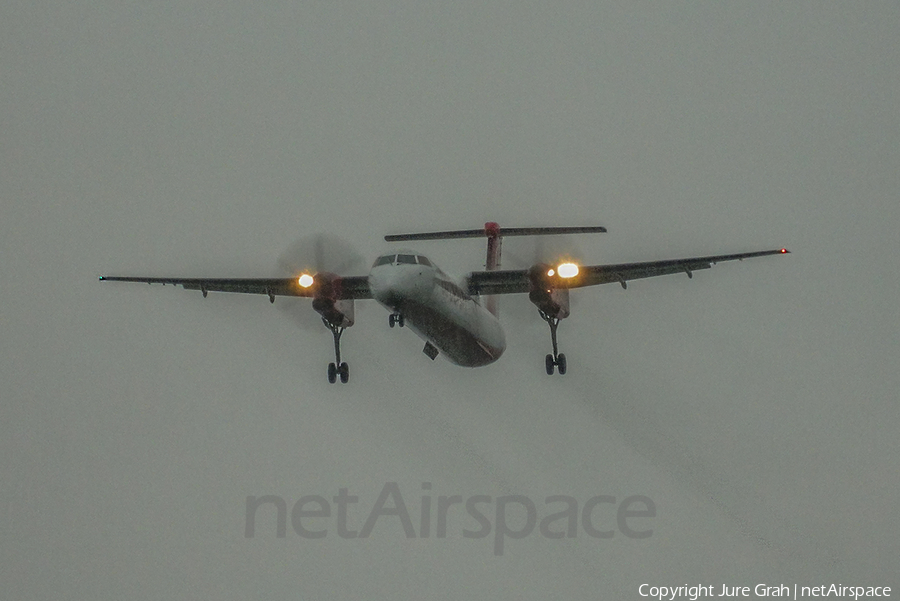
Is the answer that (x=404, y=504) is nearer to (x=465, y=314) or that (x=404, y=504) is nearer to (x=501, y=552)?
(x=501, y=552)

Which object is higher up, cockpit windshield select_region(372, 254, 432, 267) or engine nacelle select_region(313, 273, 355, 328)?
engine nacelle select_region(313, 273, 355, 328)

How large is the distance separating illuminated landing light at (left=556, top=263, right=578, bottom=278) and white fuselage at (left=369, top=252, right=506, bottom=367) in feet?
7.39

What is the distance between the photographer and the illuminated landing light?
2292 centimetres

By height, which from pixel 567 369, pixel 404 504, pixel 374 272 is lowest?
pixel 374 272

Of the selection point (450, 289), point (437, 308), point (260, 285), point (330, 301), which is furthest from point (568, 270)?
point (260, 285)

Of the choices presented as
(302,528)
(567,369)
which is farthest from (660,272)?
(302,528)

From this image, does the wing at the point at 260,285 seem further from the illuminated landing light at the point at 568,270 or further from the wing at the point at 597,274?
the illuminated landing light at the point at 568,270

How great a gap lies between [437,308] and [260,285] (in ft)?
22.0

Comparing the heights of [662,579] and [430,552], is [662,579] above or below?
below

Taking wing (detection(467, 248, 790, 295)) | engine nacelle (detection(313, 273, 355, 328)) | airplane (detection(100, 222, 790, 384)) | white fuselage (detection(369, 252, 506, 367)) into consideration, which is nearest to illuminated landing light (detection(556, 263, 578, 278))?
airplane (detection(100, 222, 790, 384))

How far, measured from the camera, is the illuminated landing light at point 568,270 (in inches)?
902

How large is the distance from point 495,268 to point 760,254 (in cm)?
815

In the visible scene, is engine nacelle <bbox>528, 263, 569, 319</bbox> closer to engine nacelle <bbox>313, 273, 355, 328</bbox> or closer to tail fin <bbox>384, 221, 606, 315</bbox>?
A: tail fin <bbox>384, 221, 606, 315</bbox>

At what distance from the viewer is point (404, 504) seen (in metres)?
43.9
